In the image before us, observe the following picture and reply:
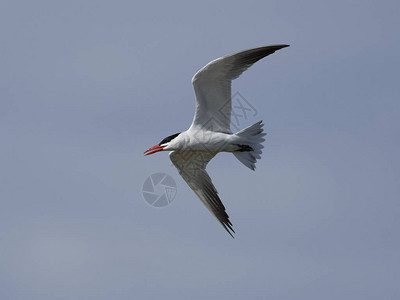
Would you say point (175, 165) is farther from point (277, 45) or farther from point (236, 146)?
point (277, 45)

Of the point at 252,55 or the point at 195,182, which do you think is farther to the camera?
the point at 195,182

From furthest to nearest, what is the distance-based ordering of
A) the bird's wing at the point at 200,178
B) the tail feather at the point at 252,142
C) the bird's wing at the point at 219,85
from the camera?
1. the bird's wing at the point at 200,178
2. the tail feather at the point at 252,142
3. the bird's wing at the point at 219,85

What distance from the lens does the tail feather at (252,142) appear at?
A: 594 inches

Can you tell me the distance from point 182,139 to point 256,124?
54.9 inches

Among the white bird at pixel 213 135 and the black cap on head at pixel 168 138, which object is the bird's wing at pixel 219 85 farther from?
the black cap on head at pixel 168 138

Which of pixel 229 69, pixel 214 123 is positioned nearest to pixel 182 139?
pixel 214 123

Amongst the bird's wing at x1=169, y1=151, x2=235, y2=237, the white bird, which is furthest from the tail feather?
the bird's wing at x1=169, y1=151, x2=235, y2=237

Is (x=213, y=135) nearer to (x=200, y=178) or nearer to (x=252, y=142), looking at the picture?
(x=252, y=142)

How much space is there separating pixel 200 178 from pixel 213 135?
4.90 ft

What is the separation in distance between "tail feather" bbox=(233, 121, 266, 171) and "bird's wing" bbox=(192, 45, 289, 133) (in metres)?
0.34

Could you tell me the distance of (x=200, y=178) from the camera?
53.6ft

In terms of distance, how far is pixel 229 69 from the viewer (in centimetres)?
1459

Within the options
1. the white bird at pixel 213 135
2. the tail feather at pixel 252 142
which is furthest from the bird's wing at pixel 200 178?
the tail feather at pixel 252 142

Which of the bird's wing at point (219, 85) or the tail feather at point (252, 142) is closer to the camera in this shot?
the bird's wing at point (219, 85)
